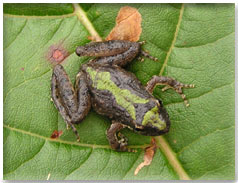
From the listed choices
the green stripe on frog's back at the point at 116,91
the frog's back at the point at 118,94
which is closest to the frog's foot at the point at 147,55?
the frog's back at the point at 118,94

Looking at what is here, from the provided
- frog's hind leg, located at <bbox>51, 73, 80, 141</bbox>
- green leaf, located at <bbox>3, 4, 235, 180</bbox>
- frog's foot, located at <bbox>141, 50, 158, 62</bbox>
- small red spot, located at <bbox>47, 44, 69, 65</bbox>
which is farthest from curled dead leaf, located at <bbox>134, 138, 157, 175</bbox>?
small red spot, located at <bbox>47, 44, 69, 65</bbox>

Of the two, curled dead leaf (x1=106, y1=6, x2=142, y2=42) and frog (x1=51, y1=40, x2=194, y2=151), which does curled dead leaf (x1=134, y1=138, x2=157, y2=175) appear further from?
curled dead leaf (x1=106, y1=6, x2=142, y2=42)

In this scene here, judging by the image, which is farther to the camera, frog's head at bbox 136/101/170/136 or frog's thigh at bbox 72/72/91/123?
frog's thigh at bbox 72/72/91/123

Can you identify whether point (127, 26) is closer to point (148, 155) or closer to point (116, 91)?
point (116, 91)

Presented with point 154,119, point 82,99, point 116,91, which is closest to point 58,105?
point 82,99

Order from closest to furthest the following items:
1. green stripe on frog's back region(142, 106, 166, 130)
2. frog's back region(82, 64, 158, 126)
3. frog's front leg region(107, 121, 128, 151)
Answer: green stripe on frog's back region(142, 106, 166, 130), frog's back region(82, 64, 158, 126), frog's front leg region(107, 121, 128, 151)

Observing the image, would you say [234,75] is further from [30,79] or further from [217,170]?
[30,79]
